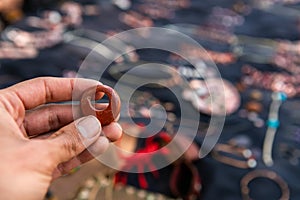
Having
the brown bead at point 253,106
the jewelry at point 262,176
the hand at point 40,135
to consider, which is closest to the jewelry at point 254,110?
the brown bead at point 253,106

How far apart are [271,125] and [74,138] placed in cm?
56

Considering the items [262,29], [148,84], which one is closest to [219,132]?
[148,84]

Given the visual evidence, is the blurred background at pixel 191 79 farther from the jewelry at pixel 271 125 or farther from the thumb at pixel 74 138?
the thumb at pixel 74 138

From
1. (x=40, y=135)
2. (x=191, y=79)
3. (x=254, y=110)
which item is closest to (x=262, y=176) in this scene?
(x=254, y=110)

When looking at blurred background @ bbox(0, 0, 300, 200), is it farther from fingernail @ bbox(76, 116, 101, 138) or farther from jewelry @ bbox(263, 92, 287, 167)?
fingernail @ bbox(76, 116, 101, 138)

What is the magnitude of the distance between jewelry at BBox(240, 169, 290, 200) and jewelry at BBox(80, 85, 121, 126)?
0.33 meters

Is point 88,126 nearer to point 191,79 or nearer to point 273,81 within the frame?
point 191,79

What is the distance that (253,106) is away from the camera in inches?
40.6

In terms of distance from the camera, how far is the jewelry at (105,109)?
24.9 inches

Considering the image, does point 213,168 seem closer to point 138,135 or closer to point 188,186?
point 188,186

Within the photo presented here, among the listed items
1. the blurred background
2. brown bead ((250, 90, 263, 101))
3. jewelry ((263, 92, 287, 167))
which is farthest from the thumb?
brown bead ((250, 90, 263, 101))

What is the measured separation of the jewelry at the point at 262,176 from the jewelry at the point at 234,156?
21 millimetres

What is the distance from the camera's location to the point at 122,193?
0.83 m

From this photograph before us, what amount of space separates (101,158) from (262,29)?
30.5 inches
